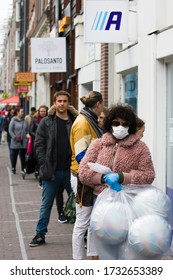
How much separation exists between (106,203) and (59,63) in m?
9.92

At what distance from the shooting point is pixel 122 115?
538cm

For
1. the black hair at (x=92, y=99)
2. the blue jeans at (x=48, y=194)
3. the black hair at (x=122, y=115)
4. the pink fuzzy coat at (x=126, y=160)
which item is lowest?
the blue jeans at (x=48, y=194)

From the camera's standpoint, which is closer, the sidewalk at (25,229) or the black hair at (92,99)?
the black hair at (92,99)

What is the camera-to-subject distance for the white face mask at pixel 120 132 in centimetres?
529

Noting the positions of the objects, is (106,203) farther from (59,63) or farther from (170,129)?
(59,63)

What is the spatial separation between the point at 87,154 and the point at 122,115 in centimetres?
49

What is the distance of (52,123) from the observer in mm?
7656

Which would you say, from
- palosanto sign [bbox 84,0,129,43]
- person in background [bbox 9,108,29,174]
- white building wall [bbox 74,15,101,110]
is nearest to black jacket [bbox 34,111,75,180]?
palosanto sign [bbox 84,0,129,43]

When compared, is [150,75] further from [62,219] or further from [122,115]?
[122,115]

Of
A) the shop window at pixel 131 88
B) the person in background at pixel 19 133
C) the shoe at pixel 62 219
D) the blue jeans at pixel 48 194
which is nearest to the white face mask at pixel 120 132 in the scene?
the blue jeans at pixel 48 194

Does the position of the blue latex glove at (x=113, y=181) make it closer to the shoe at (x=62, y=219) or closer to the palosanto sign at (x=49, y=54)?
the shoe at (x=62, y=219)

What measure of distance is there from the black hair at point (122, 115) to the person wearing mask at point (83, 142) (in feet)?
3.27

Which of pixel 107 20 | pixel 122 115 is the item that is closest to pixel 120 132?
Result: pixel 122 115

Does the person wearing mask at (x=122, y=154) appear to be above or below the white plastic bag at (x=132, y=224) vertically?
above
